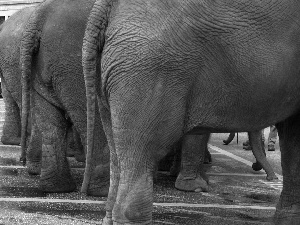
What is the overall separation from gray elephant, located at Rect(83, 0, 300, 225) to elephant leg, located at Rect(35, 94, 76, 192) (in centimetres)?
296

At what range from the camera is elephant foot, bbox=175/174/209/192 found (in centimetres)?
757

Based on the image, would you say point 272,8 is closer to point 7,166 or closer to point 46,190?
point 46,190

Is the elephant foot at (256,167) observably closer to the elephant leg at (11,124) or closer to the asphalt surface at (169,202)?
the asphalt surface at (169,202)

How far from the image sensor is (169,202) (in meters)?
6.90

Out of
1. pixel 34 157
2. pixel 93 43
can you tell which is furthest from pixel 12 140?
Answer: pixel 93 43

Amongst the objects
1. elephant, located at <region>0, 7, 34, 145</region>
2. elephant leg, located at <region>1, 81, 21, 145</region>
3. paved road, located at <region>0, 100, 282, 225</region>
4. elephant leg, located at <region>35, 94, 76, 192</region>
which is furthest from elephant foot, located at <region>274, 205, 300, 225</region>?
elephant leg, located at <region>1, 81, 21, 145</region>

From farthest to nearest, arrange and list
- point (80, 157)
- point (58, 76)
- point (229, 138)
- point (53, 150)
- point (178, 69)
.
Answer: point (229, 138)
point (80, 157)
point (53, 150)
point (58, 76)
point (178, 69)

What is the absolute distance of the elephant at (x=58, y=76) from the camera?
22.7 feet

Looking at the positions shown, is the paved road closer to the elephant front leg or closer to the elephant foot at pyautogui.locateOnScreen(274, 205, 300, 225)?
the elephant front leg

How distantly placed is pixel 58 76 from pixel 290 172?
2652 mm

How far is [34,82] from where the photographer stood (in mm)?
7348

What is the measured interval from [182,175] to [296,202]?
240 centimetres

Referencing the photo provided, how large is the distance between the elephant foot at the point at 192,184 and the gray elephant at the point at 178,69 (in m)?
3.07

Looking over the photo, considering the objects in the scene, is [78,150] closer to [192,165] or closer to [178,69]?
[192,165]
